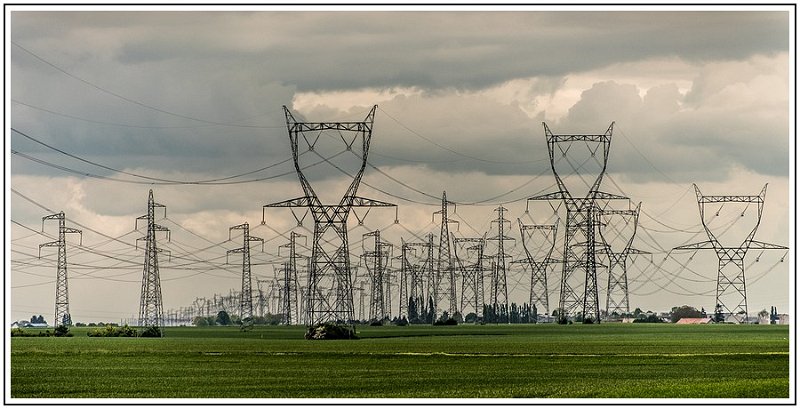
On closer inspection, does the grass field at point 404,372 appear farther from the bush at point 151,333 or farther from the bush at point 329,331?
the bush at point 151,333

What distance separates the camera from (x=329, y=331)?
431ft

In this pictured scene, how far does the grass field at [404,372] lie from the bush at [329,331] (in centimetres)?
1949

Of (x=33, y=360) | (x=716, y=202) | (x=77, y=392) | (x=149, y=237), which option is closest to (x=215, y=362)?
(x=33, y=360)

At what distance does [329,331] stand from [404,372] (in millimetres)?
57198

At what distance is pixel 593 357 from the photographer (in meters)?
91.4

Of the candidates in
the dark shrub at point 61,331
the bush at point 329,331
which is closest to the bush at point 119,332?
the dark shrub at point 61,331

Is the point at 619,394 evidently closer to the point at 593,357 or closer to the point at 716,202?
the point at 593,357

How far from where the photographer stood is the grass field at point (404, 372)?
61.9 meters

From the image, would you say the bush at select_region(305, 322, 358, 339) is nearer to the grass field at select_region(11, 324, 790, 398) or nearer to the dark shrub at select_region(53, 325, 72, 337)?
the grass field at select_region(11, 324, 790, 398)

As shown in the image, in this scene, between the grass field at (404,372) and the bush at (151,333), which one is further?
the bush at (151,333)

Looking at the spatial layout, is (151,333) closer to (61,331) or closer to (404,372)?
(61,331)

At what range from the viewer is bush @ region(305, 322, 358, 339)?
428ft

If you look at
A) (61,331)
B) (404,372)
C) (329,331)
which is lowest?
(404,372)

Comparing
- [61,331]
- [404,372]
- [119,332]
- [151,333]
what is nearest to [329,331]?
[151,333]
